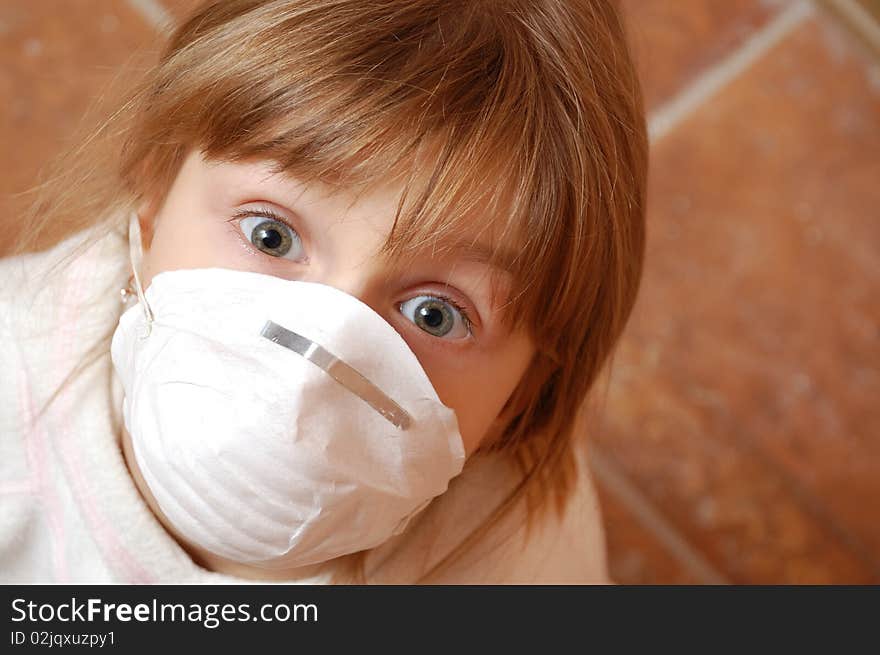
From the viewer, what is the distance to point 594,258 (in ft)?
2.50

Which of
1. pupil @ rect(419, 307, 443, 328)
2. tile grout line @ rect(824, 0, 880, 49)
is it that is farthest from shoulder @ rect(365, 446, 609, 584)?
tile grout line @ rect(824, 0, 880, 49)

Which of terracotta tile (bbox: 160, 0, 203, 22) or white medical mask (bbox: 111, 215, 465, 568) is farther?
terracotta tile (bbox: 160, 0, 203, 22)

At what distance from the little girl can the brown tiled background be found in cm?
54

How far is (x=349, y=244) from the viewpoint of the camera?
663 millimetres

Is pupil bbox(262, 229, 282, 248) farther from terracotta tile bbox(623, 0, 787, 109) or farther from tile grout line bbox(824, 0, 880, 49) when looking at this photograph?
tile grout line bbox(824, 0, 880, 49)

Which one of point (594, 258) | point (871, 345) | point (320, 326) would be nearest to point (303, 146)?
point (320, 326)

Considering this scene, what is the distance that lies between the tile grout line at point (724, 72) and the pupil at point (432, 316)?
30.8 inches

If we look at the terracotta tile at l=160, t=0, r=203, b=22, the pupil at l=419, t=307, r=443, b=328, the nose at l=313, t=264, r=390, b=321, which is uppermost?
the terracotta tile at l=160, t=0, r=203, b=22

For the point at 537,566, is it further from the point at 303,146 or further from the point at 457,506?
the point at 303,146

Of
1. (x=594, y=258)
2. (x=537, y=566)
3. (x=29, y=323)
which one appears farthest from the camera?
(x=537, y=566)

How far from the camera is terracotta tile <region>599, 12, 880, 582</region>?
4.49 feet

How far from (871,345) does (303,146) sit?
98 cm

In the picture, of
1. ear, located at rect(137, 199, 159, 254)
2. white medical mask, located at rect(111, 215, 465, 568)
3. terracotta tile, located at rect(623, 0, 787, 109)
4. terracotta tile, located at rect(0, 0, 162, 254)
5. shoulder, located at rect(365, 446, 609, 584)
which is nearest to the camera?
white medical mask, located at rect(111, 215, 465, 568)

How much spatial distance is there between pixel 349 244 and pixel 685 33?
908mm
